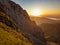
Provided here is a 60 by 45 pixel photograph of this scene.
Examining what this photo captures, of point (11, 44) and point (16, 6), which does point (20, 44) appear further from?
point (16, 6)

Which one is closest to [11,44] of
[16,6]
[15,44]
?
[15,44]

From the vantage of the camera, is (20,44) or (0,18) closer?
(20,44)

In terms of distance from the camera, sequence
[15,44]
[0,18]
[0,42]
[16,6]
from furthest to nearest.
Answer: [16,6] < [0,18] < [15,44] < [0,42]

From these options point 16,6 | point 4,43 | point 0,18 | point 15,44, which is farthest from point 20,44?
point 16,6

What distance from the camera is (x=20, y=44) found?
28938mm

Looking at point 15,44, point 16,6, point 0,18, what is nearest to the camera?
point 15,44

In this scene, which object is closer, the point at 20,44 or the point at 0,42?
the point at 0,42

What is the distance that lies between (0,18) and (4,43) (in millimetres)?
26659

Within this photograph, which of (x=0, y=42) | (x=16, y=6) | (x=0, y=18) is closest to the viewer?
(x=0, y=42)

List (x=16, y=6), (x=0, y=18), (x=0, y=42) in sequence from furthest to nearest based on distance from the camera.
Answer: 1. (x=16, y=6)
2. (x=0, y=18)
3. (x=0, y=42)

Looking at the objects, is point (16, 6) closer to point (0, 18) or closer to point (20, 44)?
point (0, 18)

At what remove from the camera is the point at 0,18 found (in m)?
52.1

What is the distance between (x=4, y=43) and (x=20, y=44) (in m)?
3.47

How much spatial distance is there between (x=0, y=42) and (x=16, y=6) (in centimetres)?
11017
